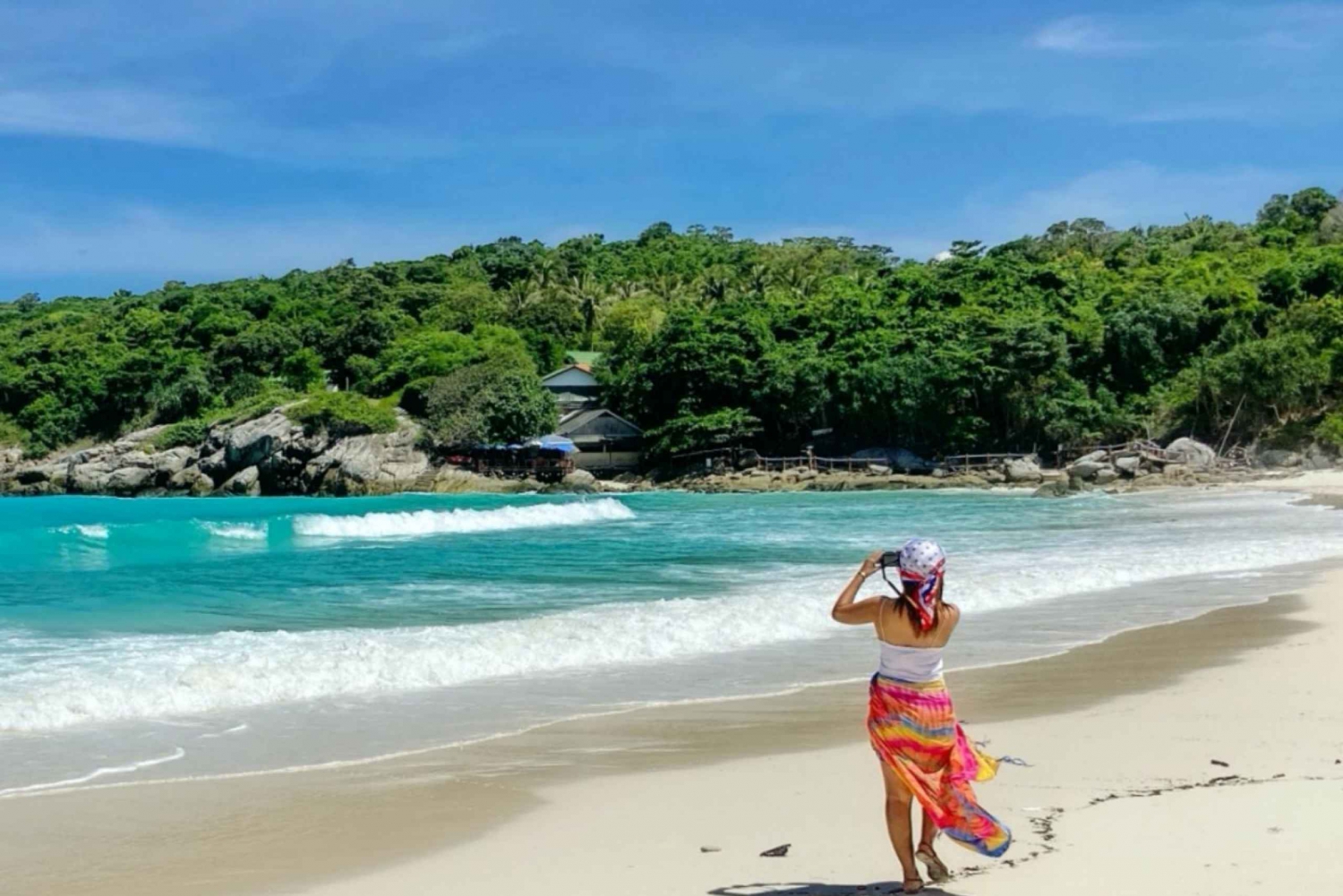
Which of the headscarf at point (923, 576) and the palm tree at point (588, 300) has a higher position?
the palm tree at point (588, 300)

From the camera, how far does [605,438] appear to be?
67312 millimetres

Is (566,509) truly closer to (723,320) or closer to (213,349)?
(723,320)

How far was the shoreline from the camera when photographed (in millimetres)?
5562

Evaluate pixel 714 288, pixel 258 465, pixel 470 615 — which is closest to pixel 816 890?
pixel 470 615

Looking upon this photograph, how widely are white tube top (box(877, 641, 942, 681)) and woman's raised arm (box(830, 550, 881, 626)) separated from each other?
156 millimetres

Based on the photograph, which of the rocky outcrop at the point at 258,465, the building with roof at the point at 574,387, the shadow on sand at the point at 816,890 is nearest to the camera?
Answer: the shadow on sand at the point at 816,890

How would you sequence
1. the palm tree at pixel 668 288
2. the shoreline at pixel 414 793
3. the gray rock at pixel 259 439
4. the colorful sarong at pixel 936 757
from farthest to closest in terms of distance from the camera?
the palm tree at pixel 668 288, the gray rock at pixel 259 439, the shoreline at pixel 414 793, the colorful sarong at pixel 936 757

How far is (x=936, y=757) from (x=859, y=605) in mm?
666

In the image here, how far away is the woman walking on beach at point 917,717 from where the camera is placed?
480 centimetres

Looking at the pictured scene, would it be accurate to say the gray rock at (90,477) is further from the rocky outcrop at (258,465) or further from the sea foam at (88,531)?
the sea foam at (88,531)

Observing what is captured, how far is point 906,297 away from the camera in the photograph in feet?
236

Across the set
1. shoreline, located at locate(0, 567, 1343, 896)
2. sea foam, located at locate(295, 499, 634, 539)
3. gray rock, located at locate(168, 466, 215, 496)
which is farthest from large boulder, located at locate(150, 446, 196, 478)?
shoreline, located at locate(0, 567, 1343, 896)

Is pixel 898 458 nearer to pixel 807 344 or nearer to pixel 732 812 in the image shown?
pixel 807 344

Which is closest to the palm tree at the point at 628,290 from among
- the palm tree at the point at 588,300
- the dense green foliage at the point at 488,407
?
the palm tree at the point at 588,300
